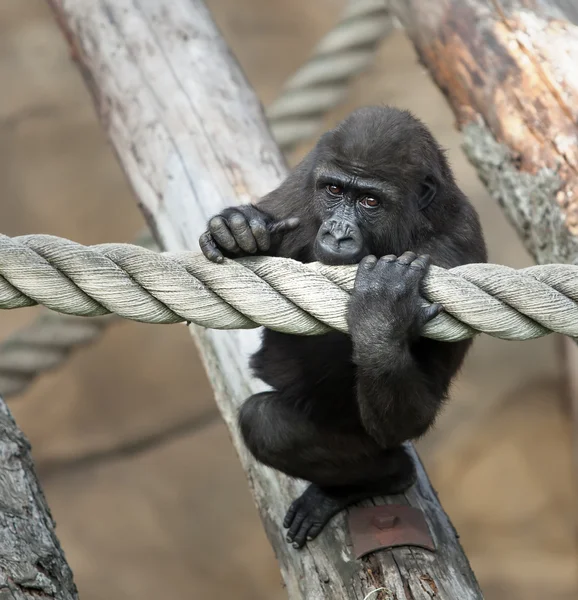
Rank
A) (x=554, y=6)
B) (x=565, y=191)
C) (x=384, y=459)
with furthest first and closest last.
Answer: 1. (x=554, y=6)
2. (x=565, y=191)
3. (x=384, y=459)

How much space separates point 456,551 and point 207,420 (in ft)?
16.9

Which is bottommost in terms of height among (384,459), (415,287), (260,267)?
(384,459)

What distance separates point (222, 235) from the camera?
2533mm

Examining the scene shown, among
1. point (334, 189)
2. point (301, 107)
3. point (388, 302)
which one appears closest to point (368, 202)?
point (334, 189)

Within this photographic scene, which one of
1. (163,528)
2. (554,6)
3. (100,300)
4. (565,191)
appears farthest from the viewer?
(163,528)

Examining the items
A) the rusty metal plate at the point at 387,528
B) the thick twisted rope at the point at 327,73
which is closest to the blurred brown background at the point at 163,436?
the thick twisted rope at the point at 327,73

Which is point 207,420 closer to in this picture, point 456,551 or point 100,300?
point 456,551

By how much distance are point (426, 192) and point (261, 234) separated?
0.68 m

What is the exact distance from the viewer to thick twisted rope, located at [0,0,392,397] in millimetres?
5133

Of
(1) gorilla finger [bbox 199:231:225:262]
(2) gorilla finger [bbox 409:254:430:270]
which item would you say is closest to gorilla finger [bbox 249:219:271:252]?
(1) gorilla finger [bbox 199:231:225:262]

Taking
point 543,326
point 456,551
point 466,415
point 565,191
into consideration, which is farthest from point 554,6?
point 466,415

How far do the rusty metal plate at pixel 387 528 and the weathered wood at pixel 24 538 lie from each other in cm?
91

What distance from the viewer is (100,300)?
2.25 meters

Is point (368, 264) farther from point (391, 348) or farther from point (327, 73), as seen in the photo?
point (327, 73)
